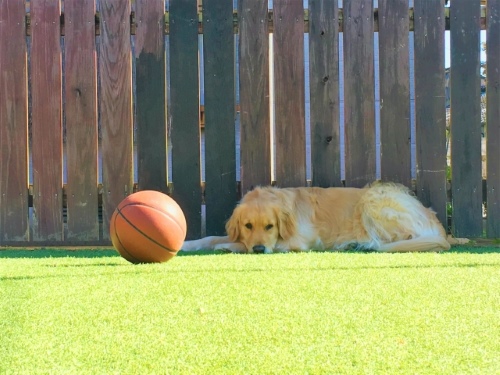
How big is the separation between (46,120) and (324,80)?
2.65 meters

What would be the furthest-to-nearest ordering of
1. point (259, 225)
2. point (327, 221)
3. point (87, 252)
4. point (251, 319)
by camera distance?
point (327, 221) → point (259, 225) → point (87, 252) → point (251, 319)

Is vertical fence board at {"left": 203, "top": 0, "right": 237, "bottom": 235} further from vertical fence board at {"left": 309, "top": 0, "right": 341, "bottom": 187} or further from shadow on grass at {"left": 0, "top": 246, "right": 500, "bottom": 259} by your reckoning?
vertical fence board at {"left": 309, "top": 0, "right": 341, "bottom": 187}

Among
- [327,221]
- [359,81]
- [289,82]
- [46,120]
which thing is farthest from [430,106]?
[46,120]

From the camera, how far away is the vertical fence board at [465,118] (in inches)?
235

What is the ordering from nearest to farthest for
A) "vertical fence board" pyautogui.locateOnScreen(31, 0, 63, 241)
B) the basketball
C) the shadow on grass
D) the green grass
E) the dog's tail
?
the green grass
the basketball
the shadow on grass
the dog's tail
"vertical fence board" pyautogui.locateOnScreen(31, 0, 63, 241)

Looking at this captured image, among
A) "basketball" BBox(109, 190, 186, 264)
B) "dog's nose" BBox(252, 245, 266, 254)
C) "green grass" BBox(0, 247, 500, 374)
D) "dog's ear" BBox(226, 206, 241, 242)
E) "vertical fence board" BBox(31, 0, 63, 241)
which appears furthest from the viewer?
"vertical fence board" BBox(31, 0, 63, 241)

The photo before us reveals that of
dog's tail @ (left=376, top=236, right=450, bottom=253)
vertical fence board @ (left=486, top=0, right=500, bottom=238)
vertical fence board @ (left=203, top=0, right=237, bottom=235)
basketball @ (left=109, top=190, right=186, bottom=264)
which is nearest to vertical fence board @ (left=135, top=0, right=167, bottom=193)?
vertical fence board @ (left=203, top=0, right=237, bottom=235)

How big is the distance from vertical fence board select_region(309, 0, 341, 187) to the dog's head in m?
0.71

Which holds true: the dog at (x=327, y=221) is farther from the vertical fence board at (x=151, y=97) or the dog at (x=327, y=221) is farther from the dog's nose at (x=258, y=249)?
the vertical fence board at (x=151, y=97)

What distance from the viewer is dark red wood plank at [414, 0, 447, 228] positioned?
5996 mm

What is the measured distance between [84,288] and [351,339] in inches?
63.7

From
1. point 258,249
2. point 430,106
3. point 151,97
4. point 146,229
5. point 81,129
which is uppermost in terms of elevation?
point 151,97

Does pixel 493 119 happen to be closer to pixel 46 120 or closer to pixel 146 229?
pixel 146 229

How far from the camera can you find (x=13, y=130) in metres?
Answer: 5.97
